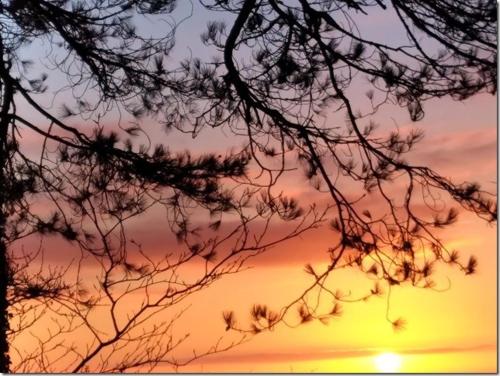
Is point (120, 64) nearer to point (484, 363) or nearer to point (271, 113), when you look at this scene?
point (271, 113)

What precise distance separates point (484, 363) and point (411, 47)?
0.81 meters

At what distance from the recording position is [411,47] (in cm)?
203

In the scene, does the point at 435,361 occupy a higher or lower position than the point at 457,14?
lower

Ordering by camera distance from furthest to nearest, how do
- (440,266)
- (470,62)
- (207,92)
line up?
(207,92), (470,62), (440,266)

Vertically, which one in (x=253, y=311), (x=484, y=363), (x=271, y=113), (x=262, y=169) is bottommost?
(x=484, y=363)

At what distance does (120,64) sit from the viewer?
87.7 inches

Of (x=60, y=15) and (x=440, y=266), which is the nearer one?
(x=440, y=266)

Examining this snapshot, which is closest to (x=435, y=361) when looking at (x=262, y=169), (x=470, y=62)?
(x=262, y=169)

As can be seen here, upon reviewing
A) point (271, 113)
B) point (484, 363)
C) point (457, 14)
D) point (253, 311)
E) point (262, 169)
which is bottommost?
point (484, 363)

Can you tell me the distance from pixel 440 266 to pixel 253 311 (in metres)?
0.45

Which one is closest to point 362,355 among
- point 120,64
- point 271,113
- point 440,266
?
point 440,266

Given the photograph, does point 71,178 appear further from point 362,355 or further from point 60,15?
point 362,355

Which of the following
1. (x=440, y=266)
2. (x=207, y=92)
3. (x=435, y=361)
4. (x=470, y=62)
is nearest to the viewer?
(x=435, y=361)

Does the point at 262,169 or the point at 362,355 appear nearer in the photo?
the point at 362,355
